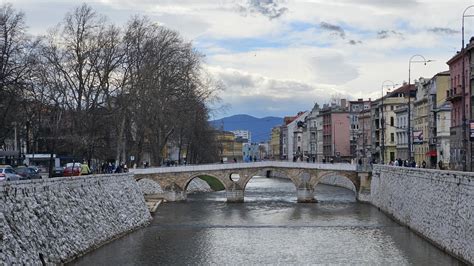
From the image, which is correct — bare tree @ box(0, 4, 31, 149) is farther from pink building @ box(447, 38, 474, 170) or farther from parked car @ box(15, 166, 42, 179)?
pink building @ box(447, 38, 474, 170)

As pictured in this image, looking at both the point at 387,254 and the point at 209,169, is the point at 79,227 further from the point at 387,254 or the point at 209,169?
the point at 209,169

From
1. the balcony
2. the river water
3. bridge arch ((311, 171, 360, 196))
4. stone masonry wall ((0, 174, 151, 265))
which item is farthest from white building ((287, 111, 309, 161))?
stone masonry wall ((0, 174, 151, 265))

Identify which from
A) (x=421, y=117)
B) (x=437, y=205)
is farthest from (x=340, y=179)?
(x=437, y=205)

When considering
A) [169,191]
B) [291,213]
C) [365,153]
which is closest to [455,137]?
[291,213]

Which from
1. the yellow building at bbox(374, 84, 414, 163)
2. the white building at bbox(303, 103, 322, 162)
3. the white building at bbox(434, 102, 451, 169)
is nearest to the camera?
the white building at bbox(434, 102, 451, 169)

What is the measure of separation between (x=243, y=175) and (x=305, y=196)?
6.50 m

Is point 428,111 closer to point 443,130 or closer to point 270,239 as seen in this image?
point 443,130

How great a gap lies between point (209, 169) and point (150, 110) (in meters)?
7.85

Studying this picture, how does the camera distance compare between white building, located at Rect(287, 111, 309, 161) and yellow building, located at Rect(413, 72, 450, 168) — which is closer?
yellow building, located at Rect(413, 72, 450, 168)

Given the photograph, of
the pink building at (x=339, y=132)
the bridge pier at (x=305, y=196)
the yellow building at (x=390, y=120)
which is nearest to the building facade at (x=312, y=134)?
the pink building at (x=339, y=132)

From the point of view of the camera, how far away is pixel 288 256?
121 ft

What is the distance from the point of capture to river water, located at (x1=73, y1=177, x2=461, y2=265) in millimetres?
35406

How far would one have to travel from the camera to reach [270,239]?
143 feet

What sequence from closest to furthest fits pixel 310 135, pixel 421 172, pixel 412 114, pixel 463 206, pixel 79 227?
pixel 463 206, pixel 79 227, pixel 421 172, pixel 412 114, pixel 310 135
